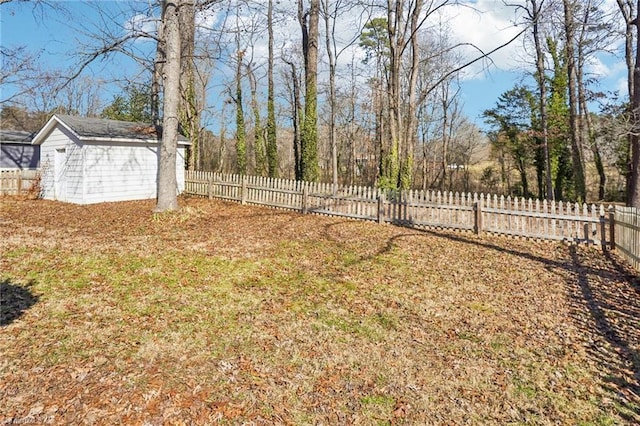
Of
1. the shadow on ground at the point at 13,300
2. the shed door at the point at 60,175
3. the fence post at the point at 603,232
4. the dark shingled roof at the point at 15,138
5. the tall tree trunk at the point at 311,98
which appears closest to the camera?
the shadow on ground at the point at 13,300

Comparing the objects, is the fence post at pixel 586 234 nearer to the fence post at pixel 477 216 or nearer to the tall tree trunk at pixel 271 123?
the fence post at pixel 477 216

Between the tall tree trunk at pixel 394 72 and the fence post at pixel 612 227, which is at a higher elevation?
the tall tree trunk at pixel 394 72

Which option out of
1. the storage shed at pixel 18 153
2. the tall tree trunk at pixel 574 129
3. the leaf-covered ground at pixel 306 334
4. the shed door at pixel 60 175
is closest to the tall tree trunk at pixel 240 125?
the shed door at pixel 60 175

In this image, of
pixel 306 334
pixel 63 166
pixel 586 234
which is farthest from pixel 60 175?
pixel 586 234

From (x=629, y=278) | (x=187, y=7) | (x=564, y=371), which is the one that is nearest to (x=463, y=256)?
(x=629, y=278)

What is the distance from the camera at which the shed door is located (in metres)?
13.4

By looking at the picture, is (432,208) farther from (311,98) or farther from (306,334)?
(311,98)

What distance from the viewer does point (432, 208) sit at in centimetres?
1042

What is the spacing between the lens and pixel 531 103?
22422 millimetres

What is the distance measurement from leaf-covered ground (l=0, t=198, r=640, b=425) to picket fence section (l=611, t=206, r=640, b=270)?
0.35 m

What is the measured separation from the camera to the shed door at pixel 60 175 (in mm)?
13398

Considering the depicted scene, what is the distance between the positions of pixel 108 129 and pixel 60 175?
2473 millimetres

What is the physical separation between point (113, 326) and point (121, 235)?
4580 mm

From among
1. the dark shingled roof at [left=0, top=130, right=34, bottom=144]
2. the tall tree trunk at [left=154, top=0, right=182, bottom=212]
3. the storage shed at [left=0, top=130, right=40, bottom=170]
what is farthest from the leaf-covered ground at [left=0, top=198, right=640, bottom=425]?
the storage shed at [left=0, top=130, right=40, bottom=170]
